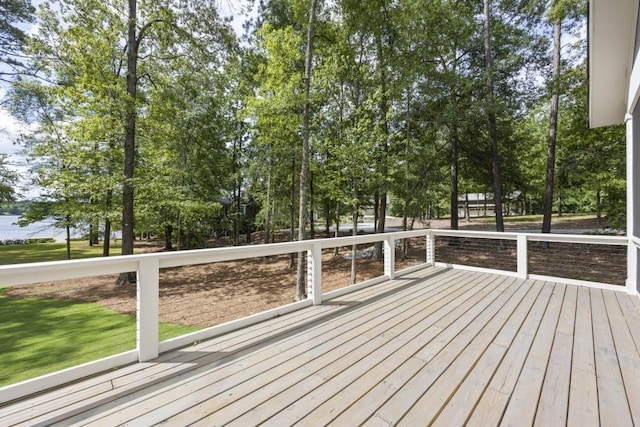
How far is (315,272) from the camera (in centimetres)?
365

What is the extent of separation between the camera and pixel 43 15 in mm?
7195

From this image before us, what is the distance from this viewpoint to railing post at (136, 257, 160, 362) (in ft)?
7.40

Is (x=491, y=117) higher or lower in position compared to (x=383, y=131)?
higher

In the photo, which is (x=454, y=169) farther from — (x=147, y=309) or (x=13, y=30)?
(x=13, y=30)

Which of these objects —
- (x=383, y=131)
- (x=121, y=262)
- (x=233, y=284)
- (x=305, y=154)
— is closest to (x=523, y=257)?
(x=305, y=154)

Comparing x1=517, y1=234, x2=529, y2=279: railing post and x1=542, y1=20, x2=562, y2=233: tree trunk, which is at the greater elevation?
x1=542, y1=20, x2=562, y2=233: tree trunk

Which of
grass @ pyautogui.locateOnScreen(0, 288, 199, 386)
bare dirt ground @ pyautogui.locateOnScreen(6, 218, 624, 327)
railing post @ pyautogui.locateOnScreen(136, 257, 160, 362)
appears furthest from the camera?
bare dirt ground @ pyautogui.locateOnScreen(6, 218, 624, 327)

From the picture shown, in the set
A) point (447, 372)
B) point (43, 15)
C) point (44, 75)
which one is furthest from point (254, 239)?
point (447, 372)

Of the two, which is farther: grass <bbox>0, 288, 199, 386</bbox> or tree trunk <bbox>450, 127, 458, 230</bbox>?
tree trunk <bbox>450, 127, 458, 230</bbox>

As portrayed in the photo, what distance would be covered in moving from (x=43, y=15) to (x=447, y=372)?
37.5 ft

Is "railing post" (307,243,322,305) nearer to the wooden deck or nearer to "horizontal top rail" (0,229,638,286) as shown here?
"horizontal top rail" (0,229,638,286)

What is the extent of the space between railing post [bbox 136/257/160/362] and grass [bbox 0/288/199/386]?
2.73 metres

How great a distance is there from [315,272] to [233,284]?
5.93 metres

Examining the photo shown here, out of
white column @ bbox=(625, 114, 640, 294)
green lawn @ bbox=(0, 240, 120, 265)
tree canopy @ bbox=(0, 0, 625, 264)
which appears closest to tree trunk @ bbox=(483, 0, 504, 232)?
tree canopy @ bbox=(0, 0, 625, 264)
